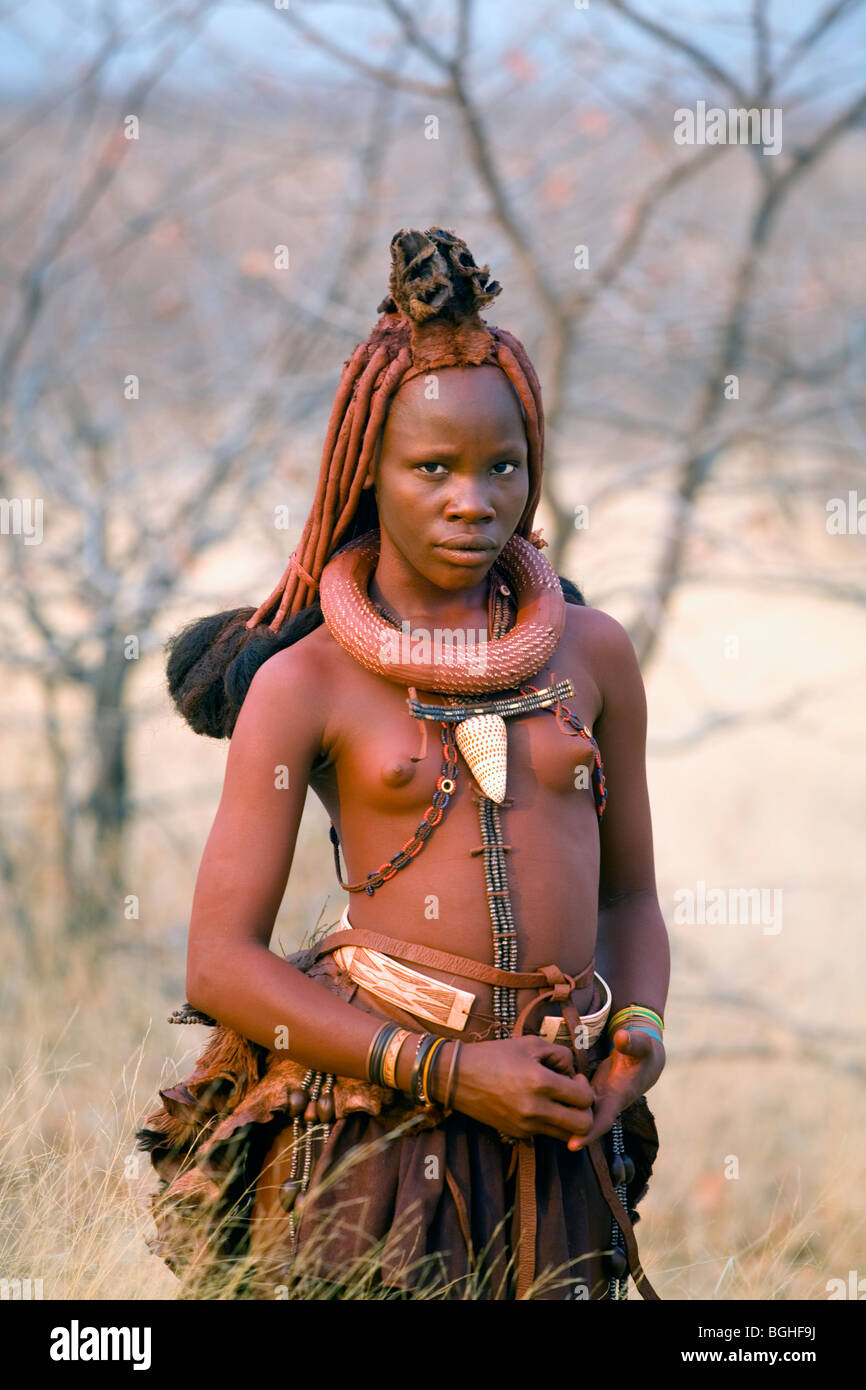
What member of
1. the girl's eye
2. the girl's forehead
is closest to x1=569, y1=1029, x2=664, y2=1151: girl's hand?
the girl's eye

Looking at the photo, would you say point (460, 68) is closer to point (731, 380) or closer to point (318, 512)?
point (731, 380)

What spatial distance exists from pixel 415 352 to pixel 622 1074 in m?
1.24

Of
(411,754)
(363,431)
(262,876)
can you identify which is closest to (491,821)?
(411,754)

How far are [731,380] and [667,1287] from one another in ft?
12.1

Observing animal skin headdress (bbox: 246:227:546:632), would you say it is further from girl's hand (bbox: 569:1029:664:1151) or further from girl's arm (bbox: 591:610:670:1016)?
girl's hand (bbox: 569:1029:664:1151)

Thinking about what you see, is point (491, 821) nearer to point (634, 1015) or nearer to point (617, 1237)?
point (634, 1015)

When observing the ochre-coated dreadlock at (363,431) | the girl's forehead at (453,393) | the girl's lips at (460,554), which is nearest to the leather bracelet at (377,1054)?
the ochre-coated dreadlock at (363,431)

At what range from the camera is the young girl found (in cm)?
227

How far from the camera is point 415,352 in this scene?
7.72 feet

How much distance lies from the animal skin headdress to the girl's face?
1.1 inches

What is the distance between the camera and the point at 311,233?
24.0 ft

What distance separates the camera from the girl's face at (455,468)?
2.29 m

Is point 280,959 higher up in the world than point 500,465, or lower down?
lower down
